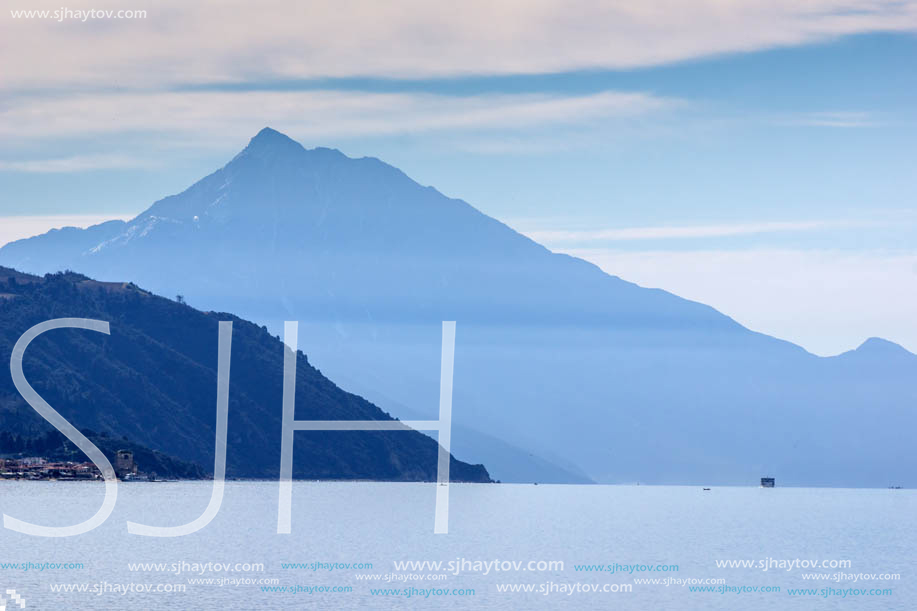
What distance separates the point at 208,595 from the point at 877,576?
90.9 m

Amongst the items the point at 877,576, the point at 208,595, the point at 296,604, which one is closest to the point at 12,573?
the point at 208,595

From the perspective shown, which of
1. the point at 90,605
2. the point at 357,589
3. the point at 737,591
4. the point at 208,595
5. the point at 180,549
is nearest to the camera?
Result: the point at 90,605

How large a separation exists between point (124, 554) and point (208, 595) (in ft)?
→ 141

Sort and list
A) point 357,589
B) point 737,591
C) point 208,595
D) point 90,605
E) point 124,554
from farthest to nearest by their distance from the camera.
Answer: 1. point 124,554
2. point 737,591
3. point 357,589
4. point 208,595
5. point 90,605

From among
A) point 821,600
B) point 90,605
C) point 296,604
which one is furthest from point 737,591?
point 90,605

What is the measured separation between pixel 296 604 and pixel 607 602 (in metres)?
30.8

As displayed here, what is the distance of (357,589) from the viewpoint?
15062 centimetres

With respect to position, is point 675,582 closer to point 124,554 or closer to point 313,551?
point 313,551

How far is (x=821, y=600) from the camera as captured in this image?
6073 inches

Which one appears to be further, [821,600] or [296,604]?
[821,600]

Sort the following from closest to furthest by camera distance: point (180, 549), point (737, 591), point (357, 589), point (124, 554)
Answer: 1. point (357, 589)
2. point (737, 591)
3. point (124, 554)
4. point (180, 549)

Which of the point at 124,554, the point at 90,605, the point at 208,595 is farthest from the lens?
the point at 124,554

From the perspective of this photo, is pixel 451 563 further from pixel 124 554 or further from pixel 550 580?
pixel 124 554

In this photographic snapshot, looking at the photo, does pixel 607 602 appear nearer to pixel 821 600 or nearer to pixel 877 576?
pixel 821 600
